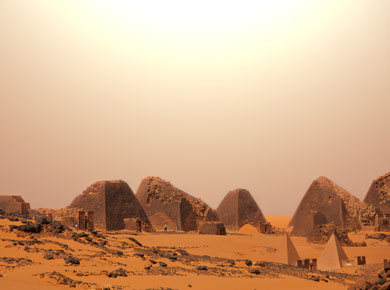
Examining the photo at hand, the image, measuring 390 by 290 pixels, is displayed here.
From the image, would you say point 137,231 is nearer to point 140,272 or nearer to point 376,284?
point 140,272

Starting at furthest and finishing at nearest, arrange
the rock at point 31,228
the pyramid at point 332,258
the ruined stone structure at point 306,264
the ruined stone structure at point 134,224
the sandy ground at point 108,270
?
the ruined stone structure at point 134,224, the pyramid at point 332,258, the ruined stone structure at point 306,264, the rock at point 31,228, the sandy ground at point 108,270

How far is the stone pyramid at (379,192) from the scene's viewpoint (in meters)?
52.0

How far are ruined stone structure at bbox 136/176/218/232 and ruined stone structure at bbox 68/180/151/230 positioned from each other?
4.46 metres

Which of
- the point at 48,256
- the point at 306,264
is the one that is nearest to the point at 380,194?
the point at 306,264

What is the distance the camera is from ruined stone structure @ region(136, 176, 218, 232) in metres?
38.2

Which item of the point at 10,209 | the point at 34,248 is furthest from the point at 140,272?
the point at 10,209

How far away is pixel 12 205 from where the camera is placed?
34500mm

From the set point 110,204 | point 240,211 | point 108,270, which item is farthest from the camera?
point 240,211

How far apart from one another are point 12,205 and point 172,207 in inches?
493

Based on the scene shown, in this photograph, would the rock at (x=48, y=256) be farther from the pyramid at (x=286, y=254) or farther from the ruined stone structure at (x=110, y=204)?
the ruined stone structure at (x=110, y=204)

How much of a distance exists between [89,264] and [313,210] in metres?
33.5

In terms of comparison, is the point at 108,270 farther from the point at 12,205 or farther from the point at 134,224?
the point at 12,205

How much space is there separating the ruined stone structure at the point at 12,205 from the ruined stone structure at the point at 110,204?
3.76 meters

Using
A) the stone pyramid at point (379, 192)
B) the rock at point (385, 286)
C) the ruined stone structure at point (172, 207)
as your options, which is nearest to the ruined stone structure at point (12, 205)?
the ruined stone structure at point (172, 207)
